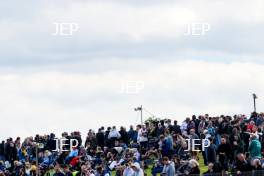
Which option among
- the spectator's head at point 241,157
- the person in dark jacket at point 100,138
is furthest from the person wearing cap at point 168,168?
the person in dark jacket at point 100,138

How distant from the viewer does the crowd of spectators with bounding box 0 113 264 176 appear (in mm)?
41312

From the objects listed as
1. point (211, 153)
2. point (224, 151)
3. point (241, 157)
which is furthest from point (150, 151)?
point (241, 157)

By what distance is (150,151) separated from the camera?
47688mm

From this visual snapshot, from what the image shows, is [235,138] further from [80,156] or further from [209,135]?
[80,156]

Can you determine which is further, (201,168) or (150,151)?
(150,151)

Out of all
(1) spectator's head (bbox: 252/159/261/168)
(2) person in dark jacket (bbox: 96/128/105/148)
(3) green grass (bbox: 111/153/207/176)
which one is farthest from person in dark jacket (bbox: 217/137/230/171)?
(2) person in dark jacket (bbox: 96/128/105/148)

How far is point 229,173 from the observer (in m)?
39.2

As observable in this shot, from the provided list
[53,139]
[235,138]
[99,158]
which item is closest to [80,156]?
[99,158]

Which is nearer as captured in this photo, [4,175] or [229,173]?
[229,173]

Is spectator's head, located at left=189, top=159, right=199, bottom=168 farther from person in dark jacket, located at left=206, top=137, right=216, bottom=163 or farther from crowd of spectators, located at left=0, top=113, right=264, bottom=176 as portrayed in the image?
person in dark jacket, located at left=206, top=137, right=216, bottom=163

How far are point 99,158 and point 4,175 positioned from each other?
4.08m

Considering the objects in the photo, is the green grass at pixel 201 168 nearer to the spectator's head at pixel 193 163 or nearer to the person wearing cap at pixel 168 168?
the spectator's head at pixel 193 163

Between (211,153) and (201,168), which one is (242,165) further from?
(201,168)

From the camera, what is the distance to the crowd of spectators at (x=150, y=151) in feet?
136
